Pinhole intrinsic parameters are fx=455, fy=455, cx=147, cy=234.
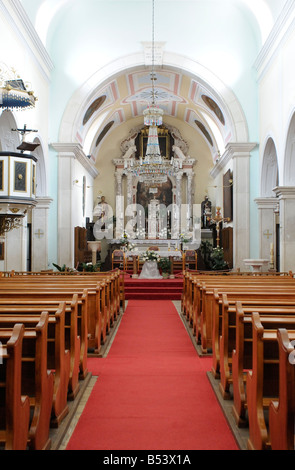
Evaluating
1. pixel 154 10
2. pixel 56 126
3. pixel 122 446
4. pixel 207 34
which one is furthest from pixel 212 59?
pixel 122 446

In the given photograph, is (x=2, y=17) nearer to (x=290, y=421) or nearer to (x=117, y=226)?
(x=290, y=421)

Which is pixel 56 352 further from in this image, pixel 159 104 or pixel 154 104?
pixel 159 104

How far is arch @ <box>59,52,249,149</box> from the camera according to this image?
14.0 meters

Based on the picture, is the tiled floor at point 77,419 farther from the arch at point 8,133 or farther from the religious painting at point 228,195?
the religious painting at point 228,195

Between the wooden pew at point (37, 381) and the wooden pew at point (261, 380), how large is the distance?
1249mm

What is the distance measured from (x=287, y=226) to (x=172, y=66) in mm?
6507

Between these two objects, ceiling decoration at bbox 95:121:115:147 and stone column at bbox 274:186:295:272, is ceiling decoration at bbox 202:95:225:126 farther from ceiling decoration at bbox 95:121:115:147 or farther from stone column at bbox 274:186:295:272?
stone column at bbox 274:186:295:272

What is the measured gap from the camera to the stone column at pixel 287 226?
10844 mm

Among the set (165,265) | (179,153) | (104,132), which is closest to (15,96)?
(165,265)

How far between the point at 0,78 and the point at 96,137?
9866mm

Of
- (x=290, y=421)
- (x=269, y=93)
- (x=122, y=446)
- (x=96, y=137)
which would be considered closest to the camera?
(x=290, y=421)

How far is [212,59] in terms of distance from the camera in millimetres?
14023

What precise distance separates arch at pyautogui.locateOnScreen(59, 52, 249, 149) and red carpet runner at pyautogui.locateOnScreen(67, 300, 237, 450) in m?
9.38

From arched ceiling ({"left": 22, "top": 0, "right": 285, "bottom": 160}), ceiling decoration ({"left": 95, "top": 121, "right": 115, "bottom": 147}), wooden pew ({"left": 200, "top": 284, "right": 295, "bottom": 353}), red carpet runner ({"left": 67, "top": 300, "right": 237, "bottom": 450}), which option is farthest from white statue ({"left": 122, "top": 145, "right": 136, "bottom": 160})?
wooden pew ({"left": 200, "top": 284, "right": 295, "bottom": 353})
